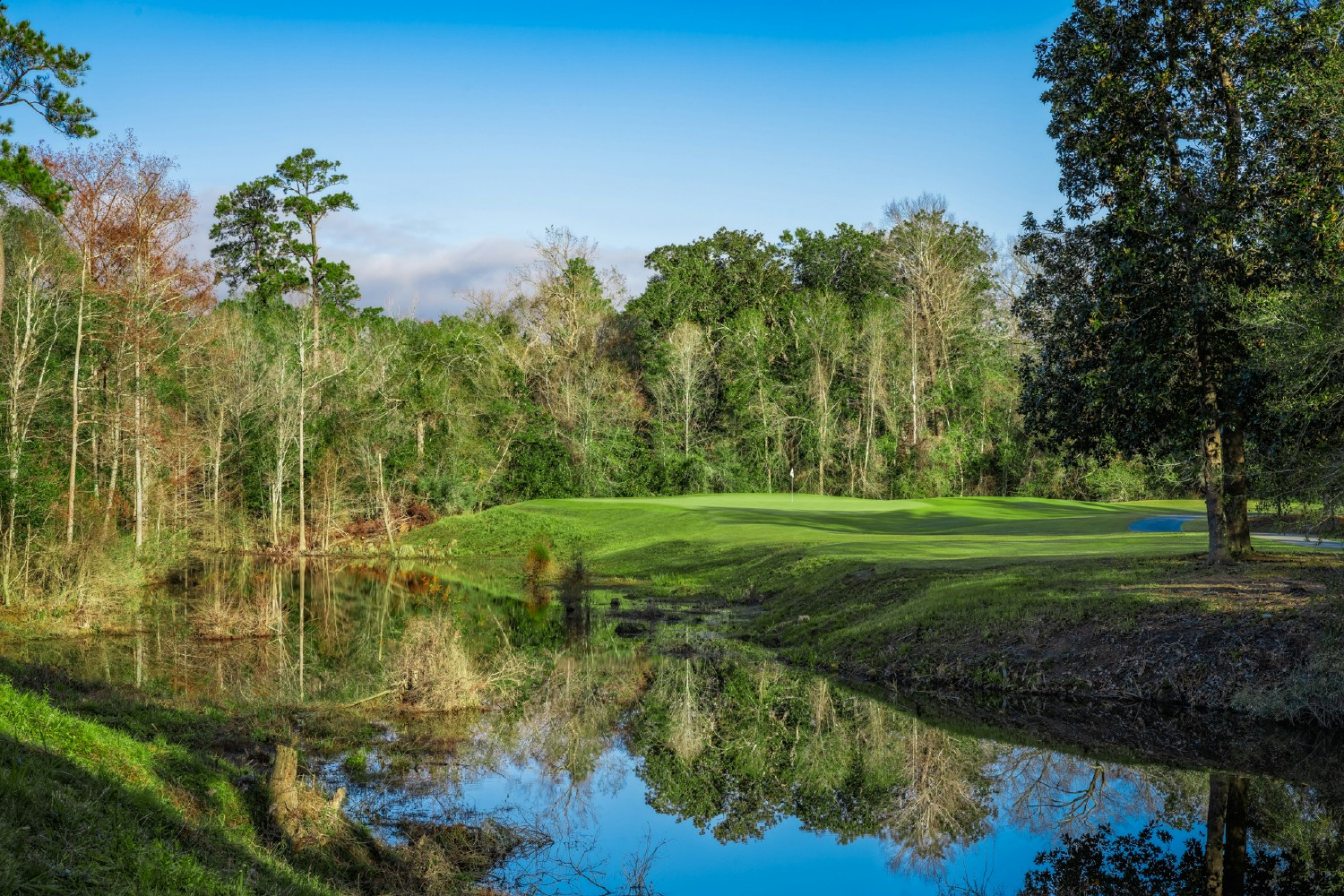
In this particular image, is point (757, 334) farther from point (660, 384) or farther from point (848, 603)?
point (848, 603)

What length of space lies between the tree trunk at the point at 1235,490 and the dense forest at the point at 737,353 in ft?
0.25

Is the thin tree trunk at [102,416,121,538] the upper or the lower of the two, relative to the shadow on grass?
upper

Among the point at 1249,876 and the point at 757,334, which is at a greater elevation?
the point at 757,334

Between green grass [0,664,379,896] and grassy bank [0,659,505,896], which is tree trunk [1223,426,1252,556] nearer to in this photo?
grassy bank [0,659,505,896]

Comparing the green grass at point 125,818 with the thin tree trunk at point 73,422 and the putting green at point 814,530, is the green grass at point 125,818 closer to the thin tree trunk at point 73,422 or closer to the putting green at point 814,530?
the thin tree trunk at point 73,422

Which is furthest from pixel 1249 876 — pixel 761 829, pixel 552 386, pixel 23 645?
pixel 552 386

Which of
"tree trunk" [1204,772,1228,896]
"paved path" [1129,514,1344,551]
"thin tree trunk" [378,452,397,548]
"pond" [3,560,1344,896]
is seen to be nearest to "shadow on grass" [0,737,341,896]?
"pond" [3,560,1344,896]

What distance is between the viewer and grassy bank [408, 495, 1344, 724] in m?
15.3

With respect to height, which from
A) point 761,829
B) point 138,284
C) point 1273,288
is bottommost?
point 761,829

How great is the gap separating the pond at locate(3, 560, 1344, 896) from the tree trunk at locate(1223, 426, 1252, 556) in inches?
242

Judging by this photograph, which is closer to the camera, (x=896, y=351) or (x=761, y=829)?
(x=761, y=829)

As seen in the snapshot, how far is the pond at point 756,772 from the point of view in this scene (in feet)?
34.5

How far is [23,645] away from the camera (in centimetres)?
1977

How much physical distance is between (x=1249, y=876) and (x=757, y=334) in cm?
5513
